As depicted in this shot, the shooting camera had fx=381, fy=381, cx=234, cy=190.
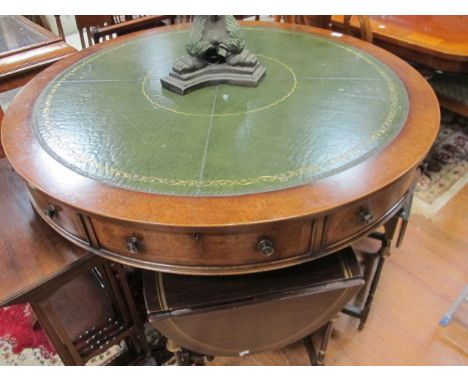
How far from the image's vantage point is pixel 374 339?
138 cm

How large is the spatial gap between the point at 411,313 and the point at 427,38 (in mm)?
1251

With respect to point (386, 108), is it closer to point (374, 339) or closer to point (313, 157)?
point (313, 157)

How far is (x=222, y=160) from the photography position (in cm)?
85

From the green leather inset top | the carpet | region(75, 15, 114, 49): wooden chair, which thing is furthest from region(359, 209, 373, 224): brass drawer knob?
region(75, 15, 114, 49): wooden chair

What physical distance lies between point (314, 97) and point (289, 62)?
0.27 m

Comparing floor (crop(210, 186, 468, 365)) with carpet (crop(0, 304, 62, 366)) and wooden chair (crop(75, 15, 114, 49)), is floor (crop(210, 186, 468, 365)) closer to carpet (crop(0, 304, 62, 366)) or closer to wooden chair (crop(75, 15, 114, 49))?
carpet (crop(0, 304, 62, 366))

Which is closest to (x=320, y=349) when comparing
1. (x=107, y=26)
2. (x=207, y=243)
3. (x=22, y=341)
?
(x=207, y=243)

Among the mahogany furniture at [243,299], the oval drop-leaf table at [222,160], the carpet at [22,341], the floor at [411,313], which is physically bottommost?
the carpet at [22,341]

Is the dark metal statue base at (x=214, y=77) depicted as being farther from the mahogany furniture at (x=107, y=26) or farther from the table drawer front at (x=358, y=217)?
the mahogany furniture at (x=107, y=26)

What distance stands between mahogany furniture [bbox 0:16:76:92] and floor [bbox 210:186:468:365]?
52.2 inches

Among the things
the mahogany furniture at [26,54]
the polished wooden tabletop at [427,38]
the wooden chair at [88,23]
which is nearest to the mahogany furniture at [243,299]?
the mahogany furniture at [26,54]

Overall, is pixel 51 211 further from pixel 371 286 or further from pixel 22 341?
pixel 371 286

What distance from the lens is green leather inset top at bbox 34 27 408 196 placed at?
2.67 feet

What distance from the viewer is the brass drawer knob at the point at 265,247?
2.49ft
